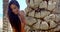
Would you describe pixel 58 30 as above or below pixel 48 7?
below

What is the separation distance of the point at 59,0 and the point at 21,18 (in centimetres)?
54

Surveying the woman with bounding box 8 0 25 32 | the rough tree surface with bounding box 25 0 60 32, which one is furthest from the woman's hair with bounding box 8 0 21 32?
the rough tree surface with bounding box 25 0 60 32

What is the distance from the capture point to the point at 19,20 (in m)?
1.64

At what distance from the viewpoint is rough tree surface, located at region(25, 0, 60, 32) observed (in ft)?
5.16

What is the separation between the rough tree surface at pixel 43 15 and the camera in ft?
5.16

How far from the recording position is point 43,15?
5.21ft

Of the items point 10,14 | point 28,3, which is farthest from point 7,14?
point 28,3

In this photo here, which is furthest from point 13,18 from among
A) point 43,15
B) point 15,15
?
point 43,15

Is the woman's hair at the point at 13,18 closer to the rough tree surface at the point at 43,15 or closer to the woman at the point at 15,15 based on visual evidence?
the woman at the point at 15,15

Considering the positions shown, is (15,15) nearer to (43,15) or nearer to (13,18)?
(13,18)

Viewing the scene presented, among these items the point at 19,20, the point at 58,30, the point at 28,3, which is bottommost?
the point at 58,30

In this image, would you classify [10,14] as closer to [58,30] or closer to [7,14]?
[7,14]

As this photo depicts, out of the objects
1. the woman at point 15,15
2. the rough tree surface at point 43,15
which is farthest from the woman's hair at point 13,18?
the rough tree surface at point 43,15

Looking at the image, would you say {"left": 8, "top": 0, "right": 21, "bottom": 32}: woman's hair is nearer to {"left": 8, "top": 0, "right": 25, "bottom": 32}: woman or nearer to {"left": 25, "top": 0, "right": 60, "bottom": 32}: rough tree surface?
{"left": 8, "top": 0, "right": 25, "bottom": 32}: woman
